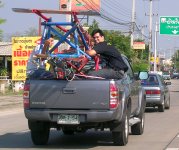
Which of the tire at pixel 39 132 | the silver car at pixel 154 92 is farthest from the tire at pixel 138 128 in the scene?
the silver car at pixel 154 92

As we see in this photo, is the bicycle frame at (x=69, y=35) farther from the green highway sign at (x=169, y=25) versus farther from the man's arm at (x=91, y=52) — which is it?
the green highway sign at (x=169, y=25)

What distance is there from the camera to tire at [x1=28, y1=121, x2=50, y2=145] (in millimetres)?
11677

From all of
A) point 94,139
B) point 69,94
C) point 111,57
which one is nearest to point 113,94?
point 69,94

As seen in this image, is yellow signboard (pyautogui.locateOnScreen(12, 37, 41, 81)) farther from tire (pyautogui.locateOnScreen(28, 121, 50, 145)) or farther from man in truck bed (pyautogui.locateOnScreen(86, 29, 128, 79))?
man in truck bed (pyautogui.locateOnScreen(86, 29, 128, 79))

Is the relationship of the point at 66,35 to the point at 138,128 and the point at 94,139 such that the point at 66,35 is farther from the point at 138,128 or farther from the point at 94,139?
the point at 138,128

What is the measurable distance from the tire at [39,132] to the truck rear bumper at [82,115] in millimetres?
579

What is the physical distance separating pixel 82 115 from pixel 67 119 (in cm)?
32

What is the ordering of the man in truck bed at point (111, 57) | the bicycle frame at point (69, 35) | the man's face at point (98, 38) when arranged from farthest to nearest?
the man's face at point (98, 38), the man in truck bed at point (111, 57), the bicycle frame at point (69, 35)

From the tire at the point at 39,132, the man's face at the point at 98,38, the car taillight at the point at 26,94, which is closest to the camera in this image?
the car taillight at the point at 26,94

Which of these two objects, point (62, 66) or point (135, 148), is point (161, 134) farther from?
point (62, 66)

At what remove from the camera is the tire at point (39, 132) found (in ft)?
38.3

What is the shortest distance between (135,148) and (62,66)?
7.92ft

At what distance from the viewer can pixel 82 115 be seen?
10898mm

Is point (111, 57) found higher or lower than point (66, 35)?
lower
